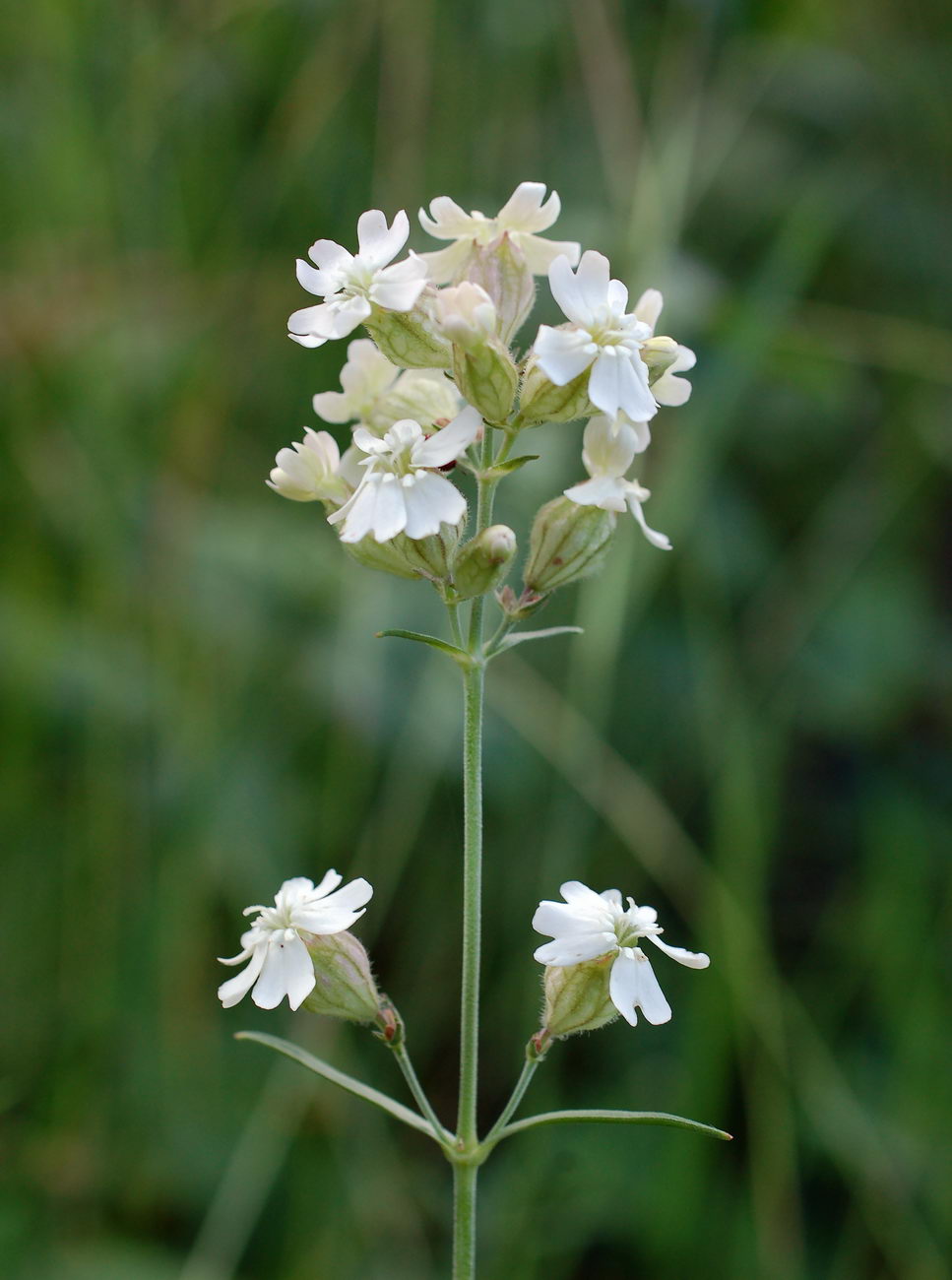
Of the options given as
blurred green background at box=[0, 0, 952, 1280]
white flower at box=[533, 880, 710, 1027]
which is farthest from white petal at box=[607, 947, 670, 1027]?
blurred green background at box=[0, 0, 952, 1280]

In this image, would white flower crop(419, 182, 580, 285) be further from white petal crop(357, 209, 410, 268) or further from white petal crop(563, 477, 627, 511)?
white petal crop(563, 477, 627, 511)

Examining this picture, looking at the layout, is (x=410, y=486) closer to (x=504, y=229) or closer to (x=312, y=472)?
(x=312, y=472)

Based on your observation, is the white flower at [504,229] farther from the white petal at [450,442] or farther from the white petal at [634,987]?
the white petal at [634,987]

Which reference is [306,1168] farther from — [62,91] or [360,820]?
[62,91]

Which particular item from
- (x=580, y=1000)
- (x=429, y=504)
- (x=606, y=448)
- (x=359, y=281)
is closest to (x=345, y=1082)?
(x=580, y=1000)

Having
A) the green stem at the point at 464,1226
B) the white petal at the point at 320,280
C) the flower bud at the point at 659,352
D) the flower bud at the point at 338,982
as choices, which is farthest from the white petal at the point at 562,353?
the green stem at the point at 464,1226
